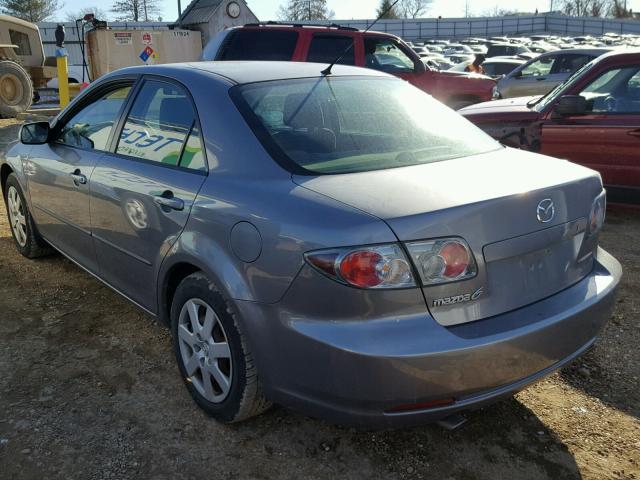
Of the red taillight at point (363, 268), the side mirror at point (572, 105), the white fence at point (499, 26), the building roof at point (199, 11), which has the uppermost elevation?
the white fence at point (499, 26)

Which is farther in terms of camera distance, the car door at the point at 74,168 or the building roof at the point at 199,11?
the building roof at the point at 199,11

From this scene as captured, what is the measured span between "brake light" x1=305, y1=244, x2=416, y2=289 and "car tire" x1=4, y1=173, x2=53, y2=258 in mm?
3379

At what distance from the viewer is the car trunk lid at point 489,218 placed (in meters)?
2.13

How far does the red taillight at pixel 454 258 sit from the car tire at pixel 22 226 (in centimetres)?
360

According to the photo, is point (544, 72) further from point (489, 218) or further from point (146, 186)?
point (489, 218)

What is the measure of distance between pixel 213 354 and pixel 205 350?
0.08 m

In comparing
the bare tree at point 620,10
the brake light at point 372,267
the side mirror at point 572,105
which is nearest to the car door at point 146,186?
the brake light at point 372,267

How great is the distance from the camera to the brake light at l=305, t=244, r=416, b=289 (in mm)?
2066

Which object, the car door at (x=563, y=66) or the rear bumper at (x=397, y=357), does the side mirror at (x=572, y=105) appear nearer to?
the rear bumper at (x=397, y=357)

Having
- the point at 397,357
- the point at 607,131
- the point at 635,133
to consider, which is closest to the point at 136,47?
the point at 607,131

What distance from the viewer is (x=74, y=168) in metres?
3.67

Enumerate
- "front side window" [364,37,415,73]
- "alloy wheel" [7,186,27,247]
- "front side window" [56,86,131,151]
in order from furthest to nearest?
"front side window" [364,37,415,73]
"alloy wheel" [7,186,27,247]
"front side window" [56,86,131,151]

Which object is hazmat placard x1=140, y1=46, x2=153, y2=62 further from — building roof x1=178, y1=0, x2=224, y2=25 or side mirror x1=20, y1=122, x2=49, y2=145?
side mirror x1=20, y1=122, x2=49, y2=145

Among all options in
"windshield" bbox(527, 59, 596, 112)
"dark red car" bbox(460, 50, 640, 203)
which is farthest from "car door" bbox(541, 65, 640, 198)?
"windshield" bbox(527, 59, 596, 112)
